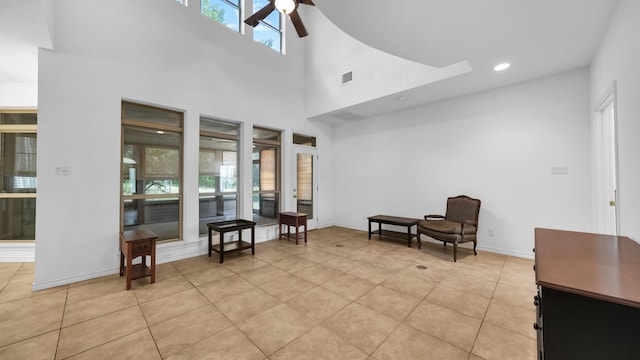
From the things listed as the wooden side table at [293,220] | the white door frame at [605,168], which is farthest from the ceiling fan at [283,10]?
the white door frame at [605,168]

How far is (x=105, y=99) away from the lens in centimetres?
338

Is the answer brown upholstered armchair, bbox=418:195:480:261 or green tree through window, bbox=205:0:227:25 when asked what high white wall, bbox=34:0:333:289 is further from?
brown upholstered armchair, bbox=418:195:480:261

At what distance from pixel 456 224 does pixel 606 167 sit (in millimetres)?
1911

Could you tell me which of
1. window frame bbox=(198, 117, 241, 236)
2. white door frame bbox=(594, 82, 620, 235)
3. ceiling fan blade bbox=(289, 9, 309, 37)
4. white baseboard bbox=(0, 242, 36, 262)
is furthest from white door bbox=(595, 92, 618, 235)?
white baseboard bbox=(0, 242, 36, 262)

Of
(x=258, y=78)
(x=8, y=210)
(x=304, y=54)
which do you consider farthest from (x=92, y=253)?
(x=304, y=54)

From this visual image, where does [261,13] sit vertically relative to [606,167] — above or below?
above

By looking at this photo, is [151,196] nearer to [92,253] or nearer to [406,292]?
[92,253]

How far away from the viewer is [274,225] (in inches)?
214

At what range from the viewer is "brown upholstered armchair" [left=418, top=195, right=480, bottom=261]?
3908mm

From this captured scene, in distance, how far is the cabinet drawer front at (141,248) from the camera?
2984 mm

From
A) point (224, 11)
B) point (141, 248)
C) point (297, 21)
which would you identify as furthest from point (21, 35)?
point (297, 21)

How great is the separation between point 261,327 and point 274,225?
3.32 m

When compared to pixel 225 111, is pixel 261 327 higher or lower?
lower

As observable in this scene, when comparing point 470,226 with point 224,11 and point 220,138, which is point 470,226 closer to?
point 220,138
